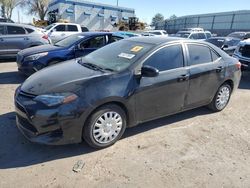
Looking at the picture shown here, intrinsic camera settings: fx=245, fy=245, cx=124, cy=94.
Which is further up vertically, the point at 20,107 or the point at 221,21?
the point at 221,21

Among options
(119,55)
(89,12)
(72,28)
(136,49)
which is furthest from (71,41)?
(89,12)

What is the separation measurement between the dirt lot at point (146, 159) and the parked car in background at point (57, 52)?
233 cm

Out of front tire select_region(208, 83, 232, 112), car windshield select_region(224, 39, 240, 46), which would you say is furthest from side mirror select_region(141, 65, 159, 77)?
car windshield select_region(224, 39, 240, 46)

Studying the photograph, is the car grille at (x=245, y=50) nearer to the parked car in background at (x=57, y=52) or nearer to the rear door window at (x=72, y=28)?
the parked car in background at (x=57, y=52)

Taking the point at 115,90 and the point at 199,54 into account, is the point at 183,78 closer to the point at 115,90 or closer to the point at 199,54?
the point at 199,54

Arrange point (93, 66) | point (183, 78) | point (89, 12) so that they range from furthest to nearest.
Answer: point (89, 12) < point (183, 78) < point (93, 66)

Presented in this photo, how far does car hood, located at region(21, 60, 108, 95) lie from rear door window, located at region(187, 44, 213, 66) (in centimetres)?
180

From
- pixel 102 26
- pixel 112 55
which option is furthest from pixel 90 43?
pixel 102 26

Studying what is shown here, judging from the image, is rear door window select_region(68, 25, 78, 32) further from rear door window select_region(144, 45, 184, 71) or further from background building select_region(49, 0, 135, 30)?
background building select_region(49, 0, 135, 30)

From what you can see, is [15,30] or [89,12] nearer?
[15,30]

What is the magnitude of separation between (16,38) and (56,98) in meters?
7.59

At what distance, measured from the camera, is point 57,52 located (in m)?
6.84

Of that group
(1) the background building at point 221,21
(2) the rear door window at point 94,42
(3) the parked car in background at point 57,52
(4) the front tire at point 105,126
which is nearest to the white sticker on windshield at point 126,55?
(4) the front tire at point 105,126

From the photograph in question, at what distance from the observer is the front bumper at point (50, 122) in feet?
10.3
